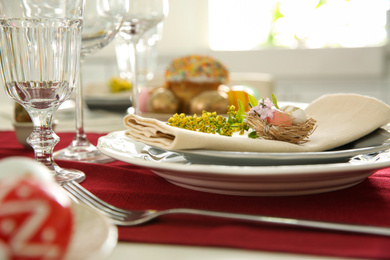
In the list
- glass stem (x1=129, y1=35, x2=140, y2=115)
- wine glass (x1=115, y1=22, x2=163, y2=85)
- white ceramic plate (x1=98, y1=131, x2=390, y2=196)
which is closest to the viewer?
white ceramic plate (x1=98, y1=131, x2=390, y2=196)

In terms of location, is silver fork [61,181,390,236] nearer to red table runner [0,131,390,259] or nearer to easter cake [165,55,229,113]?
red table runner [0,131,390,259]

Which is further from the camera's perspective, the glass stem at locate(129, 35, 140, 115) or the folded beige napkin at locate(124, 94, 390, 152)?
the glass stem at locate(129, 35, 140, 115)

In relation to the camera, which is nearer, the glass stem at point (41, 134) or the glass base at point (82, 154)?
the glass stem at point (41, 134)

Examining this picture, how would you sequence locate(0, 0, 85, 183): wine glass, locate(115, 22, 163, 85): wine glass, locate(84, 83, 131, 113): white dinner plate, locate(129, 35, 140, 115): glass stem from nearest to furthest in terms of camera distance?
locate(0, 0, 85, 183): wine glass, locate(129, 35, 140, 115): glass stem, locate(84, 83, 131, 113): white dinner plate, locate(115, 22, 163, 85): wine glass

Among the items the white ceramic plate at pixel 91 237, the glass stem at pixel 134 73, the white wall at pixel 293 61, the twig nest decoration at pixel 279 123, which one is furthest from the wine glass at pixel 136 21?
the white wall at pixel 293 61

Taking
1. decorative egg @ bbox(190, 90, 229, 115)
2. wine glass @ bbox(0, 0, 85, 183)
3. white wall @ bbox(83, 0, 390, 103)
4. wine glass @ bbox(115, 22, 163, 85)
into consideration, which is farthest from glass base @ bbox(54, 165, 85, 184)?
white wall @ bbox(83, 0, 390, 103)

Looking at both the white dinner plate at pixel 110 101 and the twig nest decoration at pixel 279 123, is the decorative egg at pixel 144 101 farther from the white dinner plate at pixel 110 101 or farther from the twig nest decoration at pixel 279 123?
the twig nest decoration at pixel 279 123

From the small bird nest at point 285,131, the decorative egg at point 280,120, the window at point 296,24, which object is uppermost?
the window at point 296,24

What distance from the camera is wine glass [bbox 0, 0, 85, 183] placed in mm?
546

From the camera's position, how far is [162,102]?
1.05m

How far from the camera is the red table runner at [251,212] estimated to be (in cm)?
34

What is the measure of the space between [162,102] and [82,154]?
1.16ft

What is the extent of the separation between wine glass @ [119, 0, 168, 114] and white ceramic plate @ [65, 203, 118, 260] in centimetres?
55

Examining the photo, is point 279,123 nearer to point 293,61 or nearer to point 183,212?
point 183,212
